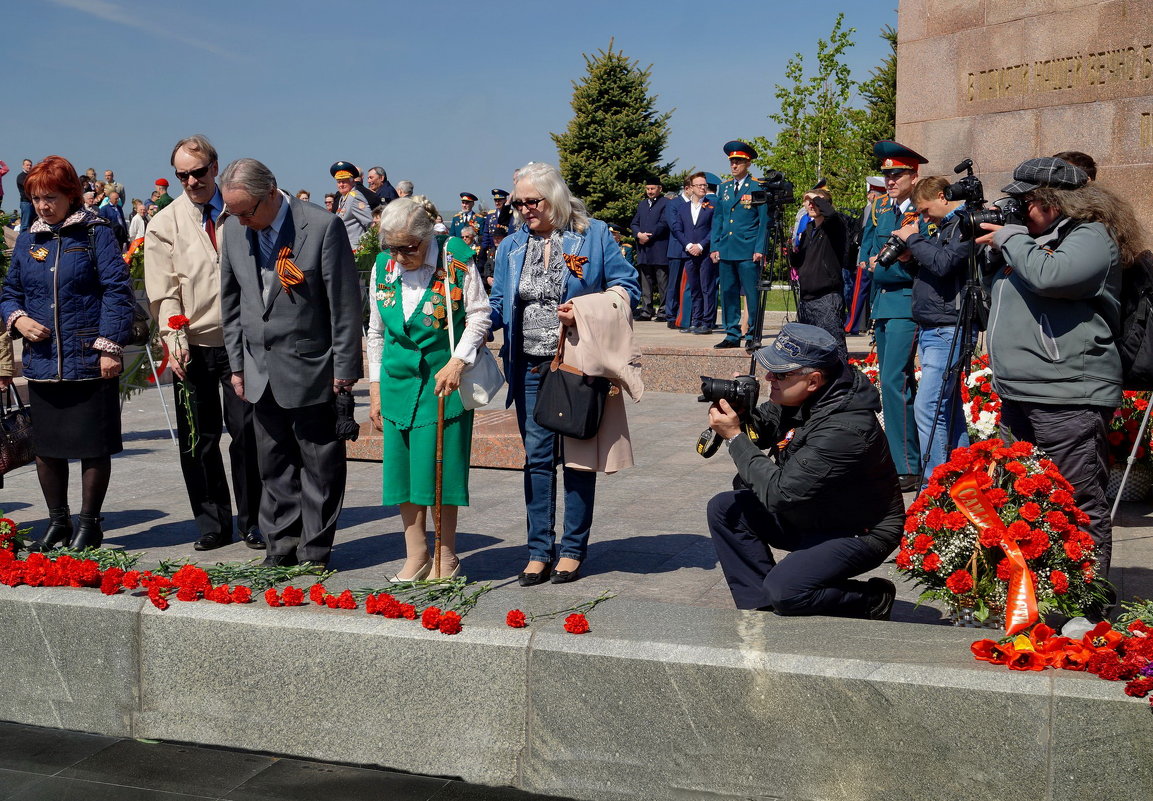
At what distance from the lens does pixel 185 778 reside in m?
3.99

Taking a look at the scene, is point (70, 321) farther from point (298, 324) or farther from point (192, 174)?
point (298, 324)

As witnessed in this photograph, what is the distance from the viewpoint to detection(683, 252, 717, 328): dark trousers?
50.9 ft

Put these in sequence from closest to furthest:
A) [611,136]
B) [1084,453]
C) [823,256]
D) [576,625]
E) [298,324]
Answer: [576,625] < [1084,453] < [298,324] < [823,256] < [611,136]

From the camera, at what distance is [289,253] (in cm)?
536

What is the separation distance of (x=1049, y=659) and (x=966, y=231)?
8.51 feet

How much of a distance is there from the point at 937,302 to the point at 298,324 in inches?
140

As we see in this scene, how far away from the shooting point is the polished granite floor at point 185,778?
3.84 metres

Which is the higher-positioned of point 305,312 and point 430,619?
point 305,312

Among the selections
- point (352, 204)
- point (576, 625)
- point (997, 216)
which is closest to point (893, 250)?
point (997, 216)

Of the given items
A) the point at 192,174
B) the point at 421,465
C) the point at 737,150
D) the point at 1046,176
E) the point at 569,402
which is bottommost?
the point at 421,465

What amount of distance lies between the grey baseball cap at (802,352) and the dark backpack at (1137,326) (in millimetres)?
1307

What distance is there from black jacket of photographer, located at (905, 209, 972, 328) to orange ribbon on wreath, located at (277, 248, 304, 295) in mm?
3424

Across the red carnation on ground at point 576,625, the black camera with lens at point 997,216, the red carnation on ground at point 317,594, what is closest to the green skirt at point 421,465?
the red carnation on ground at point 317,594

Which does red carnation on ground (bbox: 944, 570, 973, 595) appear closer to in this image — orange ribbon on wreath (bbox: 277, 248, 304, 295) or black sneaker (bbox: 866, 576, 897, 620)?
black sneaker (bbox: 866, 576, 897, 620)
